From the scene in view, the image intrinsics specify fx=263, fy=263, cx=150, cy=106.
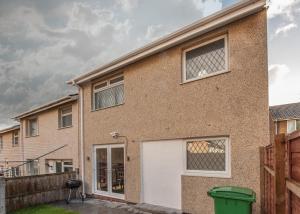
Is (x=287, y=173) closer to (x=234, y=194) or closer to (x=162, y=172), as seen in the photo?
(x=234, y=194)

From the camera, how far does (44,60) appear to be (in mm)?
20656

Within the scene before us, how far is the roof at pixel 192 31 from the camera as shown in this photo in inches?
270

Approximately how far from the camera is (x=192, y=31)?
8062mm

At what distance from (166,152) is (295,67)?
6.45 meters

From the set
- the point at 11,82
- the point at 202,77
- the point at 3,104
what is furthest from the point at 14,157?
the point at 202,77

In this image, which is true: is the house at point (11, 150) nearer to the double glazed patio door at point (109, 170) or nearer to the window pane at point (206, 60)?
the double glazed patio door at point (109, 170)

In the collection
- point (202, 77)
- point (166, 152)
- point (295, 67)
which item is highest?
point (295, 67)

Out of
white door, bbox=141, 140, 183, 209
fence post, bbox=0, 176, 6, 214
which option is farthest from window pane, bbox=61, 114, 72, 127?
white door, bbox=141, 140, 183, 209

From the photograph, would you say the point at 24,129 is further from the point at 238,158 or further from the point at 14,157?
the point at 238,158

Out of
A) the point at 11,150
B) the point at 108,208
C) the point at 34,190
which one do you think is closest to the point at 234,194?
the point at 108,208

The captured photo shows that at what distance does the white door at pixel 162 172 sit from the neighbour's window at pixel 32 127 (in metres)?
11.5

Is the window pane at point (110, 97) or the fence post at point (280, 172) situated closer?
the fence post at point (280, 172)

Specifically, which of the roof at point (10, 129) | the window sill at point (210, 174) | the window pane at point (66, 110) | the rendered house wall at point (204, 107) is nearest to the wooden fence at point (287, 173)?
the rendered house wall at point (204, 107)

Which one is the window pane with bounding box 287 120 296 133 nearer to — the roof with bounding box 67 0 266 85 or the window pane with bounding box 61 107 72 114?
the window pane with bounding box 61 107 72 114
